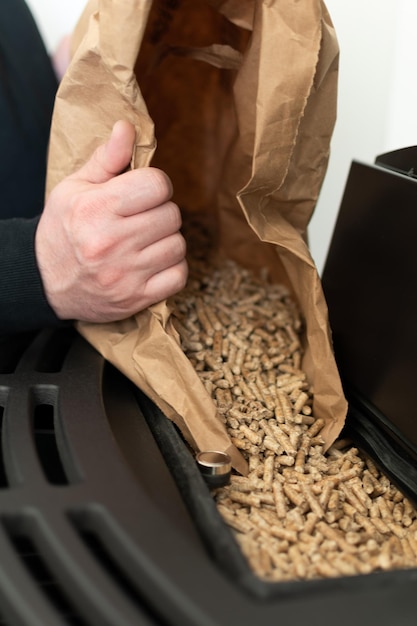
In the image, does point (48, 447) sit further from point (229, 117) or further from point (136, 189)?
point (229, 117)

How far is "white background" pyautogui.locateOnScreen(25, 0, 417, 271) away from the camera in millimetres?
1207

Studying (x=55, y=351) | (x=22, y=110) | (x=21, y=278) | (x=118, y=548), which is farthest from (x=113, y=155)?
(x=22, y=110)

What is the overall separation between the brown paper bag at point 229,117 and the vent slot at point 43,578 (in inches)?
9.2

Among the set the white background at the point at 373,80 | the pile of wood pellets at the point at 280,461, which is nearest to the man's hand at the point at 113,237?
the pile of wood pellets at the point at 280,461

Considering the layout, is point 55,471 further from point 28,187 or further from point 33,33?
point 33,33

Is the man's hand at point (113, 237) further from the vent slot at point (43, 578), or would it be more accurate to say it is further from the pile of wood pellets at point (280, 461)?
the vent slot at point (43, 578)

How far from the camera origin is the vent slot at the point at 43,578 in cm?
54

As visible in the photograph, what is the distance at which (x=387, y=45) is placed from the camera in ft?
4.08

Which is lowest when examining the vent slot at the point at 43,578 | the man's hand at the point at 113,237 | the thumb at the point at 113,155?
the vent slot at the point at 43,578

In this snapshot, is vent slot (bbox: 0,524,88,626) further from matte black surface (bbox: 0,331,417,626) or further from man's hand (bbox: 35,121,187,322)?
man's hand (bbox: 35,121,187,322)

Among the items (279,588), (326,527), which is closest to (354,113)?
(326,527)

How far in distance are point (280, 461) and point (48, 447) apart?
11.5 inches

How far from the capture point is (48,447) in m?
0.80

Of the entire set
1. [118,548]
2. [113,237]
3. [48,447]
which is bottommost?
[48,447]
